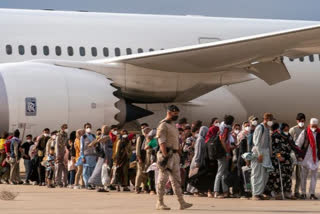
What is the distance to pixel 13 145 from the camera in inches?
782

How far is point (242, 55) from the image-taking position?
851 inches

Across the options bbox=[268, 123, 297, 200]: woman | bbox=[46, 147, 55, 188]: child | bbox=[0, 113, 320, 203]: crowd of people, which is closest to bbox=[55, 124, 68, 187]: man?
bbox=[0, 113, 320, 203]: crowd of people

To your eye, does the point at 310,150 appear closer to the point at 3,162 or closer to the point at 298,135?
the point at 298,135

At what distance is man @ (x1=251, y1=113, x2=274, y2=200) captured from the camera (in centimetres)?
1554

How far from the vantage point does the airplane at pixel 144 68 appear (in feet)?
67.1

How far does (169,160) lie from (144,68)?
30.3 feet

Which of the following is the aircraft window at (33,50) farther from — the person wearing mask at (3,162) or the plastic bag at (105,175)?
the plastic bag at (105,175)

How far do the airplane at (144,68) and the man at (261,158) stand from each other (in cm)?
458

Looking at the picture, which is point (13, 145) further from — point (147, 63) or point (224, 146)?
point (224, 146)

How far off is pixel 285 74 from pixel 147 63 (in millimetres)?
3638

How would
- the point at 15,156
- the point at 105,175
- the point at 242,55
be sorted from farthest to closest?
1. the point at 242,55
2. the point at 15,156
3. the point at 105,175

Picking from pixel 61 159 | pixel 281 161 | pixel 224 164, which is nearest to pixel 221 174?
pixel 224 164

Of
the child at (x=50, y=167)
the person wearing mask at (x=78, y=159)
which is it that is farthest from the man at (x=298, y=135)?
the child at (x=50, y=167)

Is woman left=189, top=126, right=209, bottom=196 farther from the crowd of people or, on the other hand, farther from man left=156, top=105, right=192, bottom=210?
man left=156, top=105, right=192, bottom=210
